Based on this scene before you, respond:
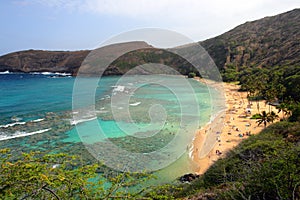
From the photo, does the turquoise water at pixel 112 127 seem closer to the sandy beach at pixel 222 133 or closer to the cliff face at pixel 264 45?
the sandy beach at pixel 222 133

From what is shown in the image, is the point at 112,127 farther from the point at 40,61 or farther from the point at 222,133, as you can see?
the point at 40,61

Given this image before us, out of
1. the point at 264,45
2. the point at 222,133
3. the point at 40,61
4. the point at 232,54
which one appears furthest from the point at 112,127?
the point at 40,61

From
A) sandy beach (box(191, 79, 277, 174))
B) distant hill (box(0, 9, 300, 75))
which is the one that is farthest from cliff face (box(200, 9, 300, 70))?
sandy beach (box(191, 79, 277, 174))

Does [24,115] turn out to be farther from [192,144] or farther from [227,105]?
[227,105]

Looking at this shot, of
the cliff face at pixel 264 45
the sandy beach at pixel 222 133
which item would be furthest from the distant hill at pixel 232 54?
the sandy beach at pixel 222 133

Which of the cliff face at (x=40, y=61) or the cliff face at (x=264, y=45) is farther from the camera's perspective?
the cliff face at (x=40, y=61)

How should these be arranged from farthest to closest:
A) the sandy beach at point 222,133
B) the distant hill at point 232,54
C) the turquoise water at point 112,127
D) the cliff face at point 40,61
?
the cliff face at point 40,61 < the distant hill at point 232,54 < the turquoise water at point 112,127 < the sandy beach at point 222,133
